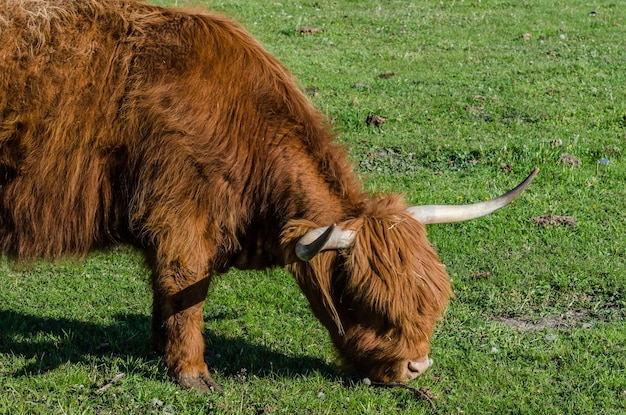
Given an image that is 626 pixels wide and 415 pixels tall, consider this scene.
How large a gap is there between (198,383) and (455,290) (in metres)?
2.31

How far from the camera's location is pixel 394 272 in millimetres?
4781

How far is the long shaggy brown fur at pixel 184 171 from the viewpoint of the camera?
4891 mm

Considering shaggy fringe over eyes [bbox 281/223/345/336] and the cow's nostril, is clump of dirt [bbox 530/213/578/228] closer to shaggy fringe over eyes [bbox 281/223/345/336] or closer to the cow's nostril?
the cow's nostril

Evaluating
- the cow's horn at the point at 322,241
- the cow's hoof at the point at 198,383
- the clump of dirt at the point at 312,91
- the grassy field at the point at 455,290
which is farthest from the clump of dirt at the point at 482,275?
the clump of dirt at the point at 312,91

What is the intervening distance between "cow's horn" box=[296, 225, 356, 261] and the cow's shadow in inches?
44.8

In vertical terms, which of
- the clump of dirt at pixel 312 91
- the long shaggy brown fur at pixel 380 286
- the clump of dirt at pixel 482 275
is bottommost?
the clump of dirt at pixel 482 275

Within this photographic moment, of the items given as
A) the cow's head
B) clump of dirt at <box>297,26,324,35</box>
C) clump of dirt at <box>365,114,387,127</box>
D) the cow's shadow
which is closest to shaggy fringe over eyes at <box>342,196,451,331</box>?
the cow's head

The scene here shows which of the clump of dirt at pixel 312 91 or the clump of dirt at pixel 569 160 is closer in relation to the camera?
the clump of dirt at pixel 569 160

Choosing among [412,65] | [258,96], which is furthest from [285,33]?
[258,96]

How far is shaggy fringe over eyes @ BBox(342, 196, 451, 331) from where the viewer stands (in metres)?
4.77

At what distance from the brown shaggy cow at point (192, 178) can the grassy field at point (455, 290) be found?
0.55 metres

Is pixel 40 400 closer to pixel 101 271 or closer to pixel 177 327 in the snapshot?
pixel 177 327

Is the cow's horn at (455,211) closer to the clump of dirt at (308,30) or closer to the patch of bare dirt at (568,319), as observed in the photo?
the patch of bare dirt at (568,319)

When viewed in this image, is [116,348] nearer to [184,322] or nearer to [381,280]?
[184,322]
